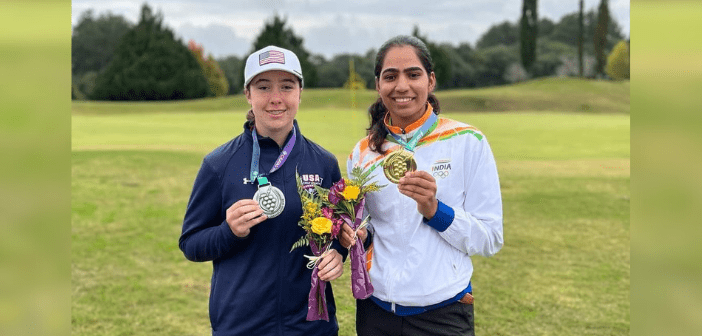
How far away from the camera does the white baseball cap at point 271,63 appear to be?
2578 mm

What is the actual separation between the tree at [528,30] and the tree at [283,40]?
21.5 m

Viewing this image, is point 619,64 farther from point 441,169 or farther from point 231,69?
point 441,169

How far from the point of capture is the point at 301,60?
45.0 m

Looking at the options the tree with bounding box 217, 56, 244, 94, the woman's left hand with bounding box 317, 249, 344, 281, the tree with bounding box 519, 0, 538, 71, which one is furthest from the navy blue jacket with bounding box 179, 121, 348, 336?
the tree with bounding box 519, 0, 538, 71

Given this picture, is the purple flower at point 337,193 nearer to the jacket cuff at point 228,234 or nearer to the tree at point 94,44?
the jacket cuff at point 228,234

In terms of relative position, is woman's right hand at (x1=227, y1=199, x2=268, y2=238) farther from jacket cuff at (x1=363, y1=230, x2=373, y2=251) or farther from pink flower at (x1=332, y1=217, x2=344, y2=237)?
jacket cuff at (x1=363, y1=230, x2=373, y2=251)

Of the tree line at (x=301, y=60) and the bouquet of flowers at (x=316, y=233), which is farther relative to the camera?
the tree line at (x=301, y=60)

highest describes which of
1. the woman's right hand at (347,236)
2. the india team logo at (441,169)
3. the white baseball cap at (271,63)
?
the white baseball cap at (271,63)

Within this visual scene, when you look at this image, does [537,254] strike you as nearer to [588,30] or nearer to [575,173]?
[575,173]

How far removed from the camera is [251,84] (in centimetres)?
270

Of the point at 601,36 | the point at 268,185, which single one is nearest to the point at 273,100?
the point at 268,185

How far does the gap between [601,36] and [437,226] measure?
60.0m

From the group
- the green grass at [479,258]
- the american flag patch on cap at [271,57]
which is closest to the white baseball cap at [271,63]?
the american flag patch on cap at [271,57]

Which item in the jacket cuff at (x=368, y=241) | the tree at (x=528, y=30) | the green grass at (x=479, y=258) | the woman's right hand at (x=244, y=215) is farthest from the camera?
the tree at (x=528, y=30)
